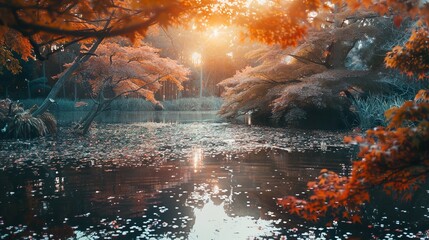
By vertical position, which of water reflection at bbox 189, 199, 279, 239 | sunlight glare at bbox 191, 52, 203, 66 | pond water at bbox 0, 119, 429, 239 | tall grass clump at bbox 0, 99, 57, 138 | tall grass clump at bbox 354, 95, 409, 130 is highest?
sunlight glare at bbox 191, 52, 203, 66

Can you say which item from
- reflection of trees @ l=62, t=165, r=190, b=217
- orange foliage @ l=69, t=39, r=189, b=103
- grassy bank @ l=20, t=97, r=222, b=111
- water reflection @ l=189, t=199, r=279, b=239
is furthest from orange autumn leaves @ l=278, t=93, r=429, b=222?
grassy bank @ l=20, t=97, r=222, b=111

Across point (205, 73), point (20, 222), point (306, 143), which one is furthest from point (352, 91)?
point (205, 73)

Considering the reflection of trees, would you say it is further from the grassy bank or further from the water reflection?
the grassy bank

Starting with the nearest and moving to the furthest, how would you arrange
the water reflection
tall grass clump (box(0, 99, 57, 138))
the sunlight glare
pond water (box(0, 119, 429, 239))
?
1. the water reflection
2. pond water (box(0, 119, 429, 239))
3. tall grass clump (box(0, 99, 57, 138))
4. the sunlight glare

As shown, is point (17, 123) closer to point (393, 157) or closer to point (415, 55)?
point (415, 55)

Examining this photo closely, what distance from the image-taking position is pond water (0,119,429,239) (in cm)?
566

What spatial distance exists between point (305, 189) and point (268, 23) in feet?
14.5

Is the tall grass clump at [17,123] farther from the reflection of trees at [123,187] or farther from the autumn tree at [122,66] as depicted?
the reflection of trees at [123,187]

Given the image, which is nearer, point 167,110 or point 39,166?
point 39,166

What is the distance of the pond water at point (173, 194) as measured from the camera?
5657 mm

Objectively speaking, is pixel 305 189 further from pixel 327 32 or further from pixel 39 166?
pixel 327 32

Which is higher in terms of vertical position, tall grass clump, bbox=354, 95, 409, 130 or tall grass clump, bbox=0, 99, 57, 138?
tall grass clump, bbox=354, 95, 409, 130

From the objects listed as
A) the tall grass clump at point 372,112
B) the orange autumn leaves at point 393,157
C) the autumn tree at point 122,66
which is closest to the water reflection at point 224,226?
the orange autumn leaves at point 393,157

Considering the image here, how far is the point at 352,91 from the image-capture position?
79.6 ft
